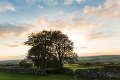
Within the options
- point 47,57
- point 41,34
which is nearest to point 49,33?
point 41,34

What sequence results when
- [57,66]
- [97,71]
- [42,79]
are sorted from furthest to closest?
[57,66]
[97,71]
[42,79]

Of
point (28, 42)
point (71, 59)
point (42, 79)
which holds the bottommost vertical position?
point (42, 79)

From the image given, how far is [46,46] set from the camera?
73.2 meters

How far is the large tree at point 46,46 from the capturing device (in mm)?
72625

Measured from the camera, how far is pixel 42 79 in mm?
48656

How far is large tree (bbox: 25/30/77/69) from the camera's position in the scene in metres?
72.6

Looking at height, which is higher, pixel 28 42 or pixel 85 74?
pixel 28 42

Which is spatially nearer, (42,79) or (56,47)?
(42,79)

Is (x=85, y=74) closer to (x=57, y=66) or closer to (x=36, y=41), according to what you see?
(x=57, y=66)

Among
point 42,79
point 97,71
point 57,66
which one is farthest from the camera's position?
point 57,66

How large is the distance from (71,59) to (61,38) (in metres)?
7.01

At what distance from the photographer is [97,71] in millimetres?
53375

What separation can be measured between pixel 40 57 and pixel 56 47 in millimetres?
5565

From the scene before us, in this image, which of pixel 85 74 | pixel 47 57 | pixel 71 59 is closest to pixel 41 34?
pixel 47 57
